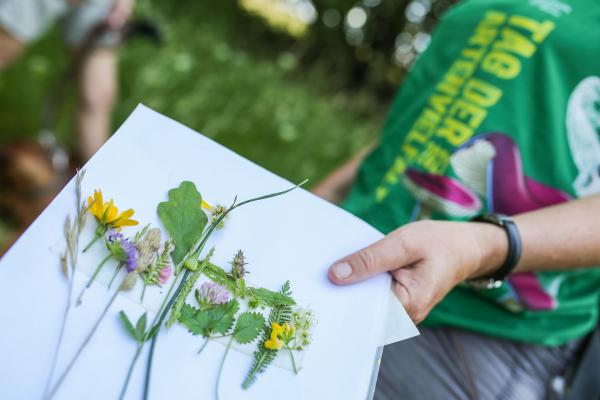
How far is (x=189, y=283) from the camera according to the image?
1.98 ft

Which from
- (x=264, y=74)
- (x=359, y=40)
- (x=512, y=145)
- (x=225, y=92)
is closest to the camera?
(x=512, y=145)

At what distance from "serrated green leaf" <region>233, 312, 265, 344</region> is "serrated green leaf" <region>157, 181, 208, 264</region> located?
0.34ft

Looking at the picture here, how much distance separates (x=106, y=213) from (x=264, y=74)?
2899mm

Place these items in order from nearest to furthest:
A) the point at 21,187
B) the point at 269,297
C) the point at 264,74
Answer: the point at 269,297 < the point at 21,187 < the point at 264,74

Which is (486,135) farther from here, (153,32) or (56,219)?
(153,32)

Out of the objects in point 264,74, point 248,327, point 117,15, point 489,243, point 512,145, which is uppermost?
point 264,74

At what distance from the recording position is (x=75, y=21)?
180 cm

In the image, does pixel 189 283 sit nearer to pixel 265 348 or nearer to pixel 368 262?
pixel 265 348

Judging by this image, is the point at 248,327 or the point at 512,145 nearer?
the point at 248,327

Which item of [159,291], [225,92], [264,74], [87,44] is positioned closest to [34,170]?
[87,44]

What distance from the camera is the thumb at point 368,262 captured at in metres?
0.66

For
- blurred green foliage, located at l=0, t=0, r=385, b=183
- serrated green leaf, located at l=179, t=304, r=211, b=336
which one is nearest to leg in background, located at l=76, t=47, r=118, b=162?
blurred green foliage, located at l=0, t=0, r=385, b=183

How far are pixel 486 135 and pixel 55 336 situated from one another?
30.3 inches

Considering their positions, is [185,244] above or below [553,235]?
below
